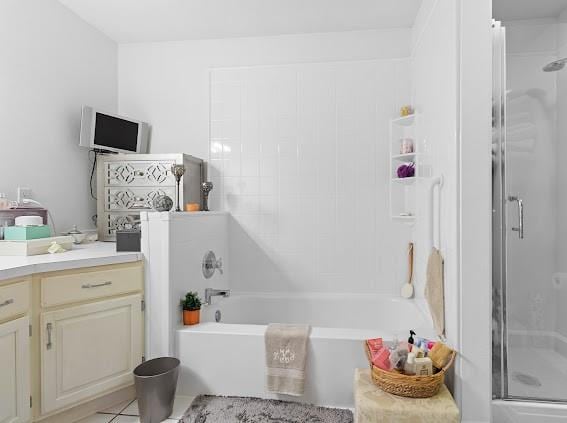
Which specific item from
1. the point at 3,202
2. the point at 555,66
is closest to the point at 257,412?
the point at 3,202

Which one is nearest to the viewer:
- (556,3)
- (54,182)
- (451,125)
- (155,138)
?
(451,125)

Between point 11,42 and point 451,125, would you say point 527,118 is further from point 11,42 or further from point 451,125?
point 11,42

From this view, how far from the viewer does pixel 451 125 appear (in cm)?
186

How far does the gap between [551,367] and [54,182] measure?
3096mm

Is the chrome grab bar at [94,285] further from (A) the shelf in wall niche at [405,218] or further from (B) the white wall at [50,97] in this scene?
(A) the shelf in wall niche at [405,218]

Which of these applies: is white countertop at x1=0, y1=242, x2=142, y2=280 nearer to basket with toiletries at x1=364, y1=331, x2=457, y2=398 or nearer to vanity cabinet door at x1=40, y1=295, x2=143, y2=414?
vanity cabinet door at x1=40, y1=295, x2=143, y2=414

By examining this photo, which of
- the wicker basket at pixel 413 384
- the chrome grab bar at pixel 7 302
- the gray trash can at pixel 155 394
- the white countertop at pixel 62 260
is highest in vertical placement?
the white countertop at pixel 62 260

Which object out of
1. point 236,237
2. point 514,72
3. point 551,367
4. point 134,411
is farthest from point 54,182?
point 551,367

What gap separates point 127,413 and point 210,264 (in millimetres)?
984

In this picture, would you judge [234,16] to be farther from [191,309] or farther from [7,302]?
[7,302]

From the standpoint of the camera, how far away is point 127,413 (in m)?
2.09

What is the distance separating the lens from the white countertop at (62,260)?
1.68 meters

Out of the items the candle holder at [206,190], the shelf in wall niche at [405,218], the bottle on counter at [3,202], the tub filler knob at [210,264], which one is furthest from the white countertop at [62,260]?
the shelf in wall niche at [405,218]

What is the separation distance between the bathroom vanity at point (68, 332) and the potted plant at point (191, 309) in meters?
0.24
